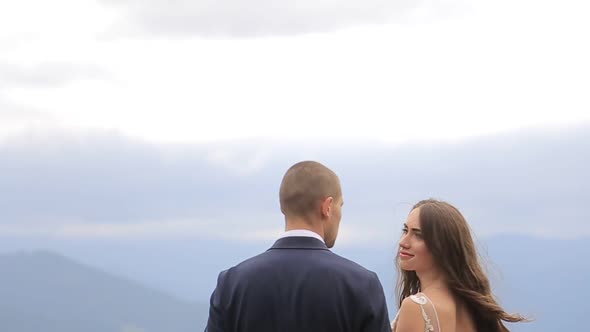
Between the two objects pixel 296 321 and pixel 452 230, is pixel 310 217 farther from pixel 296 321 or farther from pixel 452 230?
pixel 452 230

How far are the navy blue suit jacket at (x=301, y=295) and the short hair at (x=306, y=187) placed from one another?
19cm

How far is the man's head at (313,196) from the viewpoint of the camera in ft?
21.5

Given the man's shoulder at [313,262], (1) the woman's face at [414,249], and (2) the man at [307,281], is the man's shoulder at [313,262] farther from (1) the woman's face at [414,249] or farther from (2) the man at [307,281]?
(1) the woman's face at [414,249]

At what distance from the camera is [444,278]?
303 inches

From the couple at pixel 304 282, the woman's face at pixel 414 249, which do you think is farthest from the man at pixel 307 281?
the woman's face at pixel 414 249

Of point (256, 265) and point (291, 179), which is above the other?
point (291, 179)

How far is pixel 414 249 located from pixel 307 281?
133 cm

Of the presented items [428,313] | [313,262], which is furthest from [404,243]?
[313,262]

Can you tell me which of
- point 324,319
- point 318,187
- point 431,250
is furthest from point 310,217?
point 431,250

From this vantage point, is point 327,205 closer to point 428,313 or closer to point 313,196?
point 313,196

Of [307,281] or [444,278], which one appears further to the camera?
[444,278]

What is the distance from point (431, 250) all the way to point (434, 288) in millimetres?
265

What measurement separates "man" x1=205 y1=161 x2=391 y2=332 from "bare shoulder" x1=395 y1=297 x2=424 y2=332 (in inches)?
34.0

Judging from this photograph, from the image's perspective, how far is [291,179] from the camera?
6.60m
